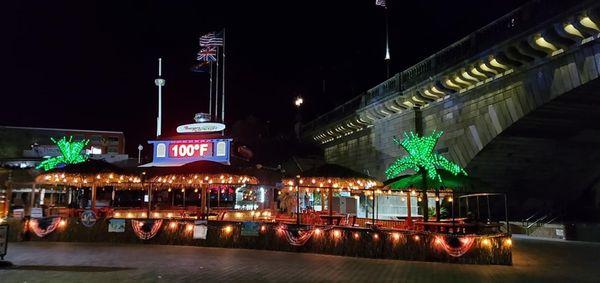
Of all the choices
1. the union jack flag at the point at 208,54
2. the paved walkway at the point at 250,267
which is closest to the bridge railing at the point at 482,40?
the paved walkway at the point at 250,267

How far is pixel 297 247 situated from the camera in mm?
15453

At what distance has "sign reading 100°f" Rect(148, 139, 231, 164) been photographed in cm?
2869

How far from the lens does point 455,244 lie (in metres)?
13.3

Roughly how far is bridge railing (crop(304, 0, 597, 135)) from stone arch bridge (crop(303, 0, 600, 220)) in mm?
43

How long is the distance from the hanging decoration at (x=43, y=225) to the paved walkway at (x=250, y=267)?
1.81 metres

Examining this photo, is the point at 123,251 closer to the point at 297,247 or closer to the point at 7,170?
the point at 297,247

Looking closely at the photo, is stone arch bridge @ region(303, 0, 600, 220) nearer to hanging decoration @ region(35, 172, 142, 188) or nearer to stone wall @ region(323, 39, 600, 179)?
stone wall @ region(323, 39, 600, 179)

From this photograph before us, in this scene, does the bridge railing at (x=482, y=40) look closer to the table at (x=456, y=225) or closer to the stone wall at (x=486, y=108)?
the stone wall at (x=486, y=108)

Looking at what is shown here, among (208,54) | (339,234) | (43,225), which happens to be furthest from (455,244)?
(208,54)

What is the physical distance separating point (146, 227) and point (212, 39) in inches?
685

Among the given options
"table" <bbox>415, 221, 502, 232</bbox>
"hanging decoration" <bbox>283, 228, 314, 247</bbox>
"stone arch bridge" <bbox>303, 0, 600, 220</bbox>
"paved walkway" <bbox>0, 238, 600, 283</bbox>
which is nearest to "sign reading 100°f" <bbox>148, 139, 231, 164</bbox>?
"stone arch bridge" <bbox>303, 0, 600, 220</bbox>

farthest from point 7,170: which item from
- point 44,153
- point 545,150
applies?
point 44,153

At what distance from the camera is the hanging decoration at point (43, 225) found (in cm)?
1773

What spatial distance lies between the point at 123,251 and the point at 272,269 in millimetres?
6105
